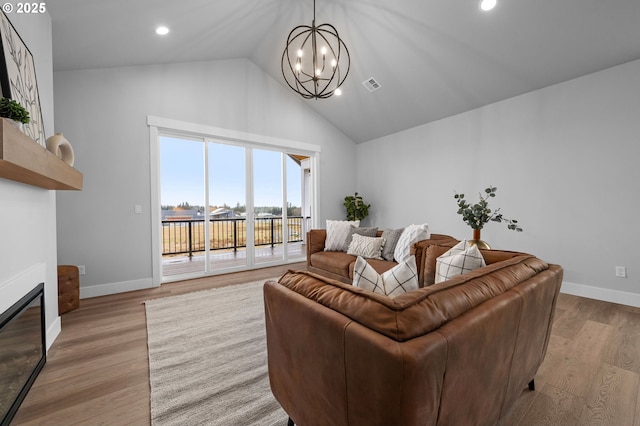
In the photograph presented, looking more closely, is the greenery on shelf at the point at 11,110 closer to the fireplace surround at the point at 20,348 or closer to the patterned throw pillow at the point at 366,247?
the fireplace surround at the point at 20,348

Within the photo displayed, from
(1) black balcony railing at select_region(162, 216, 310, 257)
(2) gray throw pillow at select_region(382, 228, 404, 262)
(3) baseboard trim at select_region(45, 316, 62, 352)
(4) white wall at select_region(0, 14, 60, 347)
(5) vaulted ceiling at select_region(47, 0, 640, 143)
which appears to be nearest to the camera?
(4) white wall at select_region(0, 14, 60, 347)

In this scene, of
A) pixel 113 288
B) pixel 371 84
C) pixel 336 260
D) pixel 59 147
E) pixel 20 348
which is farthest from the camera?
pixel 371 84

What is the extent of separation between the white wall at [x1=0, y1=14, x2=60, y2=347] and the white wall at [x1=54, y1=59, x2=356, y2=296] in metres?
1.15

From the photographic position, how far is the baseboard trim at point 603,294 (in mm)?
3094

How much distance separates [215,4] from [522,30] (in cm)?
342

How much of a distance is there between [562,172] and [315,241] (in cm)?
340

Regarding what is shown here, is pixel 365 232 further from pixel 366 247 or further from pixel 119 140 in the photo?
pixel 119 140

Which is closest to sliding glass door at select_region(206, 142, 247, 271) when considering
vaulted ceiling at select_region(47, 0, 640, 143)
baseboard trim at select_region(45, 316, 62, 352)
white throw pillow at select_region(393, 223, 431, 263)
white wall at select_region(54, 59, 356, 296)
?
white wall at select_region(54, 59, 356, 296)

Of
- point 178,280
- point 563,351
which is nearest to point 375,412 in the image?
point 563,351

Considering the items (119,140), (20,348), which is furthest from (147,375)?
(119,140)

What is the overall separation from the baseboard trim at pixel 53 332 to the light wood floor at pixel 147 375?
5cm

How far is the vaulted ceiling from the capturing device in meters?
2.74

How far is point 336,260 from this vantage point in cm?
355

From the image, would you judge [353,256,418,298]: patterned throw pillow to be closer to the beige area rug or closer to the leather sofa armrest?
the beige area rug
